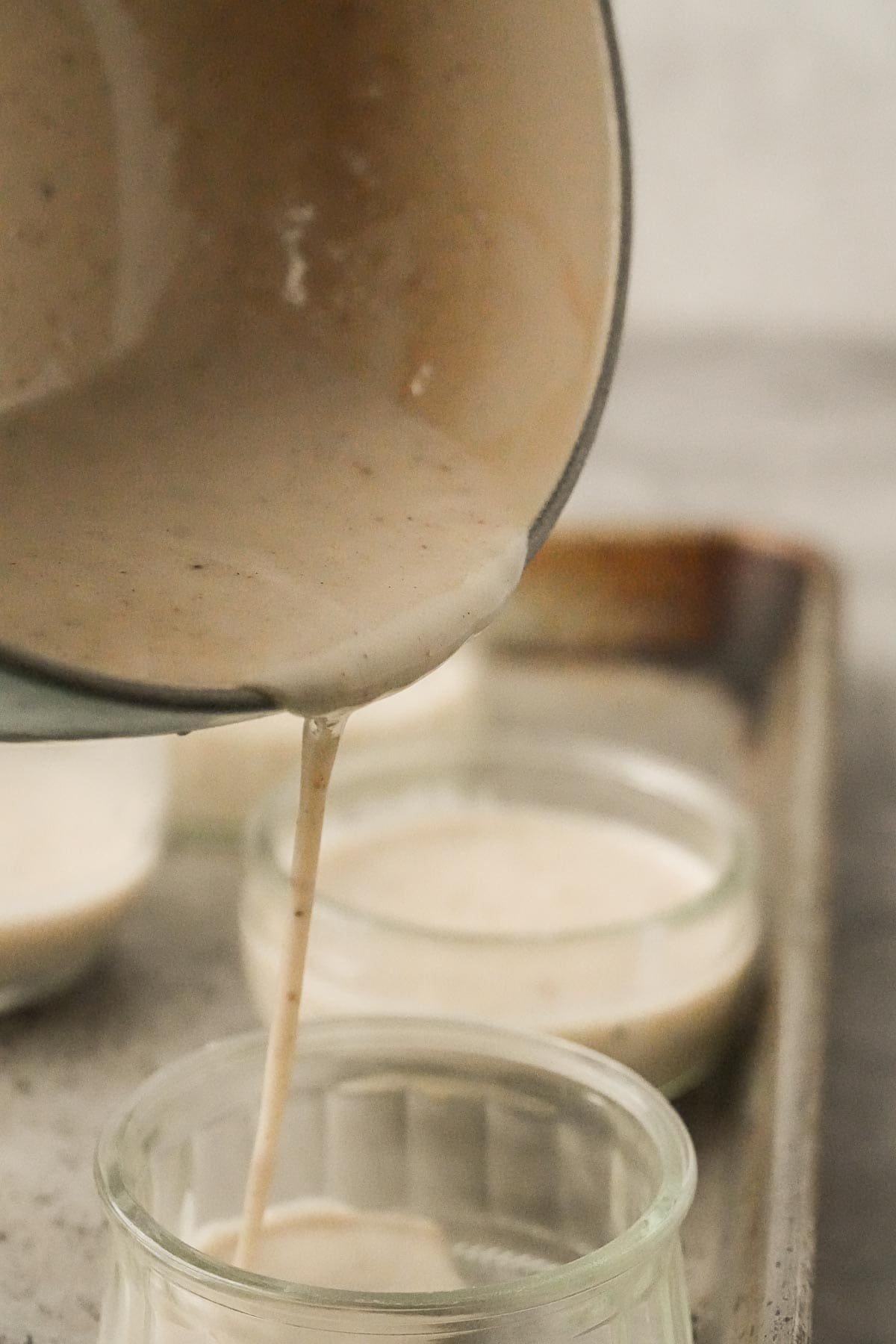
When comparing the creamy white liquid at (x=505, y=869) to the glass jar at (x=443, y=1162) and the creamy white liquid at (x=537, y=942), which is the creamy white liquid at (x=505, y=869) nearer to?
the creamy white liquid at (x=537, y=942)

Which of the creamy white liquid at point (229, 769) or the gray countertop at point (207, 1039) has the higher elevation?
the creamy white liquid at point (229, 769)

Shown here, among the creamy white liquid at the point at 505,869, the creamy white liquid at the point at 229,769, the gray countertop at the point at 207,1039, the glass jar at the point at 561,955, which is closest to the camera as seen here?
the gray countertop at the point at 207,1039

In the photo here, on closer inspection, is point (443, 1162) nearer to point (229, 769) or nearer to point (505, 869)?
point (505, 869)

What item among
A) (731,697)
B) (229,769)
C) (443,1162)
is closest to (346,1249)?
(443,1162)

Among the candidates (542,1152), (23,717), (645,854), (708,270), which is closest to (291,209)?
(23,717)

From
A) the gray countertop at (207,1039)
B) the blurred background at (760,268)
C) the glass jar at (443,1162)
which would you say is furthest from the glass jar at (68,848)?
the blurred background at (760,268)

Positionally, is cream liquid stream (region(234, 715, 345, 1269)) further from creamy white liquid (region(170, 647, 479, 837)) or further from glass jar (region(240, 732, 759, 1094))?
creamy white liquid (region(170, 647, 479, 837))

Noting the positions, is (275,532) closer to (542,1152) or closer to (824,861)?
(542,1152)
